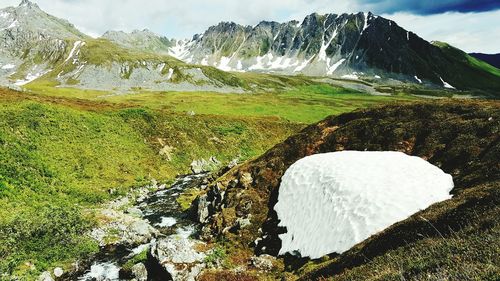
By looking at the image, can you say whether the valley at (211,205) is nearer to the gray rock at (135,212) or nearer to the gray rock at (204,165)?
the gray rock at (135,212)

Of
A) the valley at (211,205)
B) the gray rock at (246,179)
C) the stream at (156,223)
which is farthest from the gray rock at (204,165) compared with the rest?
the gray rock at (246,179)

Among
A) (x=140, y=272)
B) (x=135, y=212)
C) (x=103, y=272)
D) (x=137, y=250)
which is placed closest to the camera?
(x=140, y=272)

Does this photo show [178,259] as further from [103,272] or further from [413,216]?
[413,216]

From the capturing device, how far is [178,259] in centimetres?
2916

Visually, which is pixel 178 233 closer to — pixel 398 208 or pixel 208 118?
pixel 398 208

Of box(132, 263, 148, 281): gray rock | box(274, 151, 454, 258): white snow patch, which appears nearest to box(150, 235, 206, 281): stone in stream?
box(132, 263, 148, 281): gray rock

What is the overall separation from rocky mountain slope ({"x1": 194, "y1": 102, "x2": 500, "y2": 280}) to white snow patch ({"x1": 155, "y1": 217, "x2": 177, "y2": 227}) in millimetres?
3370

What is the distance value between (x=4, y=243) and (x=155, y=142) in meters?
42.9

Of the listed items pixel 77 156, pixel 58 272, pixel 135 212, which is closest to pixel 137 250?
pixel 58 272

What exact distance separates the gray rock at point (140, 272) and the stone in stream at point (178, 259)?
3.37 ft

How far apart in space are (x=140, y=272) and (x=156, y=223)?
557 inches

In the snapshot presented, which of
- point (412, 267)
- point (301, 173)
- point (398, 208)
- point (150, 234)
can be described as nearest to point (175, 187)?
point (150, 234)

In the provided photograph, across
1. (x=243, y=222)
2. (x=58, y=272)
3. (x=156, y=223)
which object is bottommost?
(x=156, y=223)

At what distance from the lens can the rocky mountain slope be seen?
13.6 m
